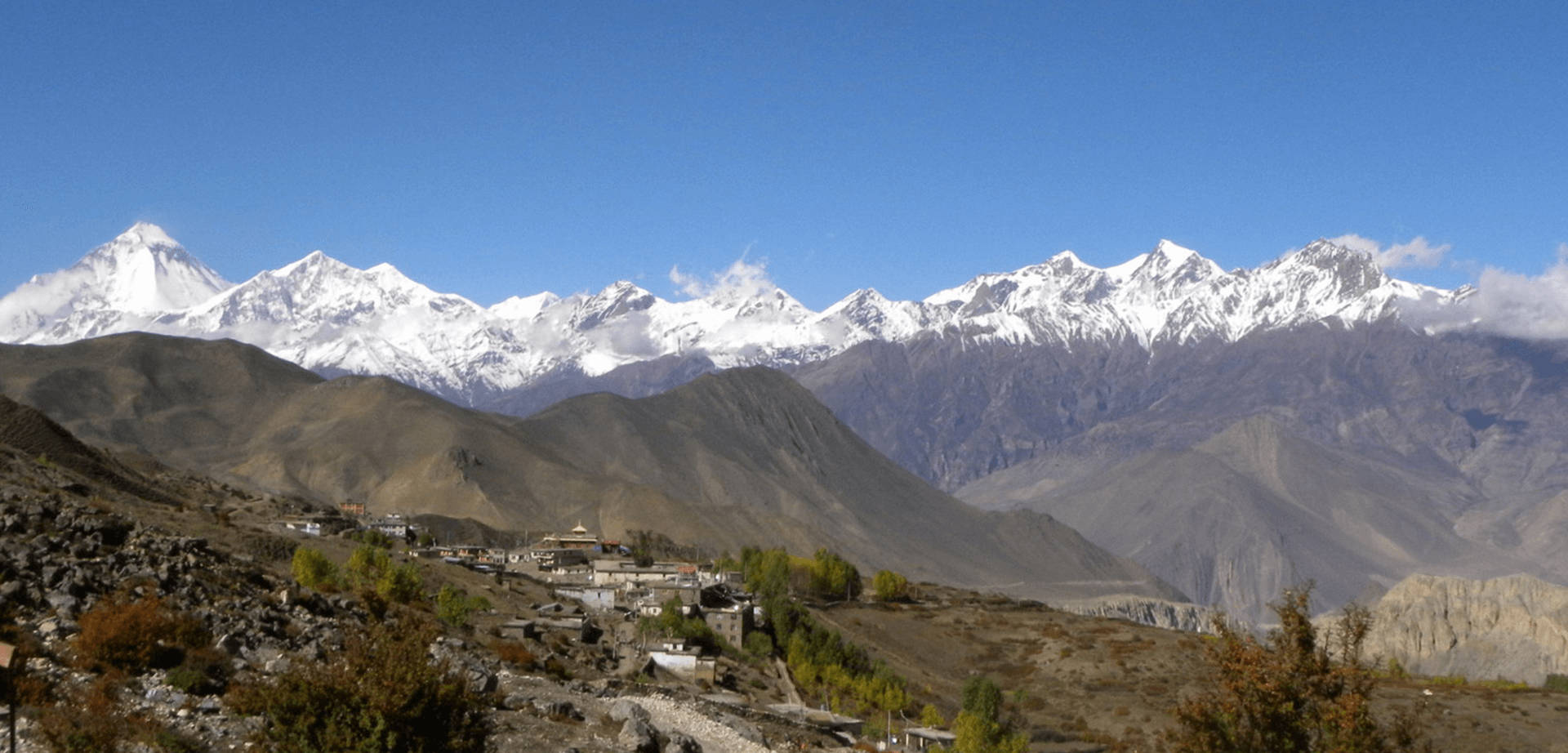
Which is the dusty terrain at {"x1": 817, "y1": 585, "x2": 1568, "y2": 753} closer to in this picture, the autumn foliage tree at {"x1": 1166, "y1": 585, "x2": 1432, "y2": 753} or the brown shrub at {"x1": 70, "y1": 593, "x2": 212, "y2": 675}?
the autumn foliage tree at {"x1": 1166, "y1": 585, "x2": 1432, "y2": 753}

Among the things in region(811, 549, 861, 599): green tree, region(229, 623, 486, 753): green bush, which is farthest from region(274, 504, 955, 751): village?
region(229, 623, 486, 753): green bush

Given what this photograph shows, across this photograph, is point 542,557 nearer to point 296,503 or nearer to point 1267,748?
point 296,503

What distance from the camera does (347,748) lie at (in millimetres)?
22094

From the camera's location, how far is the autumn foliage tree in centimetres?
2575

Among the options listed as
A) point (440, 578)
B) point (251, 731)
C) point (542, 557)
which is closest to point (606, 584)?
point (542, 557)

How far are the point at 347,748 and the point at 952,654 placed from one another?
93.0 meters

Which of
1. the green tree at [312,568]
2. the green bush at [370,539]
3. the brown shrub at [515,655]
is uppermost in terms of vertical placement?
the green bush at [370,539]

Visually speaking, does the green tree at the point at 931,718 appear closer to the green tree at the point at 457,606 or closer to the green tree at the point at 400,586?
the green tree at the point at 457,606

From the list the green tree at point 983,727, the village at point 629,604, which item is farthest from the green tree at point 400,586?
the green tree at point 983,727

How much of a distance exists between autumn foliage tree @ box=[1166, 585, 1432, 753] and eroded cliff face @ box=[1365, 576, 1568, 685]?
137095 mm

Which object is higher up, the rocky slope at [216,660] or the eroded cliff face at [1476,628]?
the eroded cliff face at [1476,628]

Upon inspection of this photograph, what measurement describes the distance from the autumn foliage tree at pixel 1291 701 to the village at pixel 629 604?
18783 mm

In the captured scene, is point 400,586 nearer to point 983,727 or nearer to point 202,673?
point 983,727

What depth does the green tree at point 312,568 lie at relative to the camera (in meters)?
49.6
